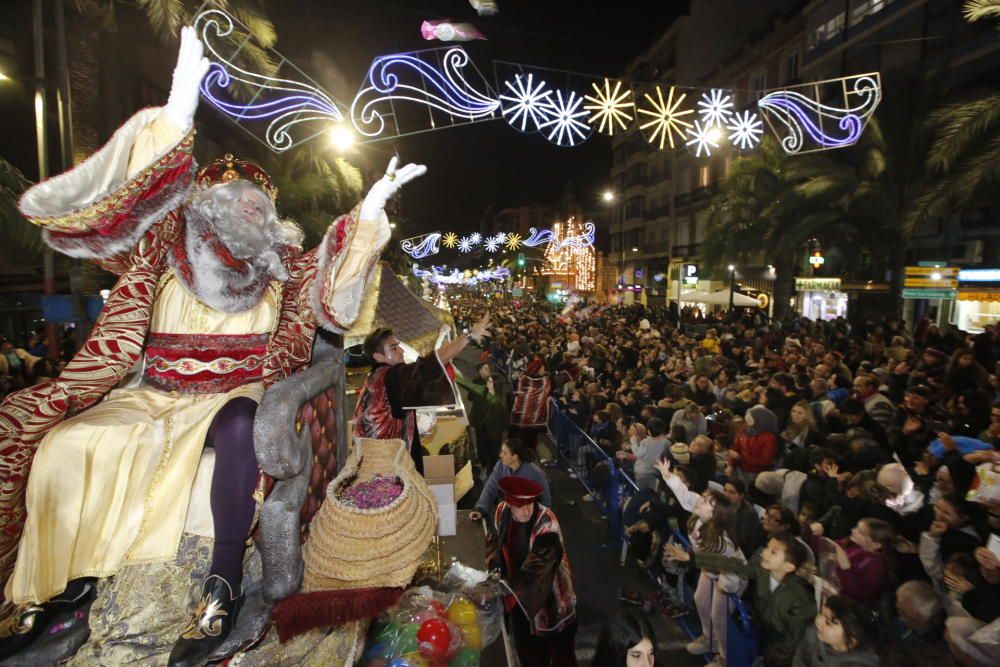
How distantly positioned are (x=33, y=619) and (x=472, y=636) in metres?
1.85

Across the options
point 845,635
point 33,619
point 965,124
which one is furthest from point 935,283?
point 33,619

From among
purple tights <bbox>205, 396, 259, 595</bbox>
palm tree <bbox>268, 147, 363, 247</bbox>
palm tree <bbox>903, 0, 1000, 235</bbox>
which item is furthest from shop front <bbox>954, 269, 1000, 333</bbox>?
purple tights <bbox>205, 396, 259, 595</bbox>

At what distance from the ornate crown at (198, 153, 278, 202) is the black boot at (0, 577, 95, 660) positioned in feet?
6.19

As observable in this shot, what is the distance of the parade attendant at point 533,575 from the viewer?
3.46 meters

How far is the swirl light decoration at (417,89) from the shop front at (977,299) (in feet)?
54.0

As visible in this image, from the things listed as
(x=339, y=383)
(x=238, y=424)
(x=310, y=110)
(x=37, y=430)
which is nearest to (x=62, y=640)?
(x=37, y=430)

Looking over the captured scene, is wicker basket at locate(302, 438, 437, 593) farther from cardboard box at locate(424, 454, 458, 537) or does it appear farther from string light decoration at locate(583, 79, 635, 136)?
string light decoration at locate(583, 79, 635, 136)

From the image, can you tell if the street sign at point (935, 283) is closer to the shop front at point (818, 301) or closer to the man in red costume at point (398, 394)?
the shop front at point (818, 301)

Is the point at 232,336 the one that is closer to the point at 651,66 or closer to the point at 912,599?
the point at 912,599

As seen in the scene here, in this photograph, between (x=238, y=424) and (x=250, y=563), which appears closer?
(x=238, y=424)

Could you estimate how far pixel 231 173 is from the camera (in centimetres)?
271

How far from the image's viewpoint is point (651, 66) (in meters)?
45.9

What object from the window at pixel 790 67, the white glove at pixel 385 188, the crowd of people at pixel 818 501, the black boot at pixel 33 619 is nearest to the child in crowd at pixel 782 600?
the crowd of people at pixel 818 501

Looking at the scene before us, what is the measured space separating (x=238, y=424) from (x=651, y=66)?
169ft
